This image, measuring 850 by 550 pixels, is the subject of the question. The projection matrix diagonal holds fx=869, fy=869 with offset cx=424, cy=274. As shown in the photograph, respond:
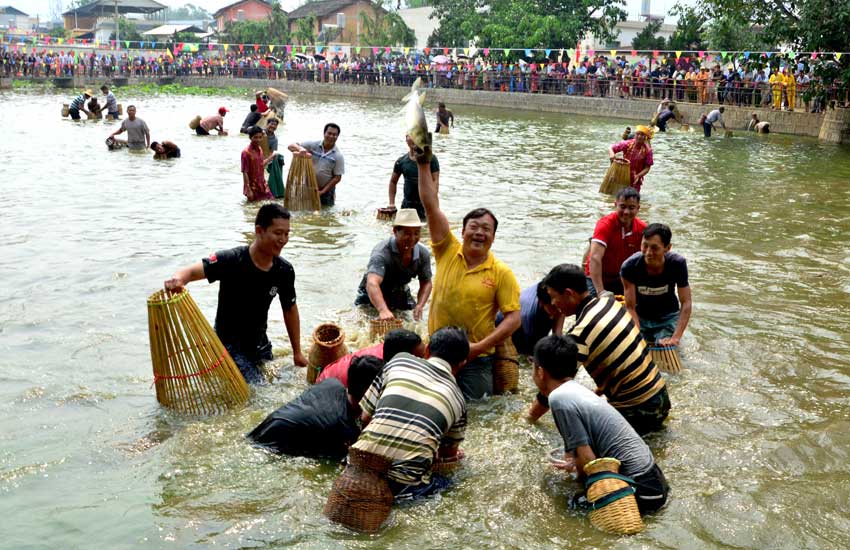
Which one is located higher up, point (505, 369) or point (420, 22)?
point (420, 22)

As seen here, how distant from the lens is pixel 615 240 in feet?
22.7

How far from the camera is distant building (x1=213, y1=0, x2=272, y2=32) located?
8525 cm

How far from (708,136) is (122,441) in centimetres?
2254

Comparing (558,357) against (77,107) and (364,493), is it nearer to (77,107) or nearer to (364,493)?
(364,493)

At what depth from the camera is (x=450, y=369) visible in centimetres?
451

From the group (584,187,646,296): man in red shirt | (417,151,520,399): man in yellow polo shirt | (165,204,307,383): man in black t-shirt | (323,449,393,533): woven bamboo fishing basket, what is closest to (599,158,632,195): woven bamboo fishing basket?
(584,187,646,296): man in red shirt

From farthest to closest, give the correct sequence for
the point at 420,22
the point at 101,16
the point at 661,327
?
the point at 101,16, the point at 420,22, the point at 661,327

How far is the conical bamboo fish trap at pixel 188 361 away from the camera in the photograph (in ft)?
16.5

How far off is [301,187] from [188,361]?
22.6 feet

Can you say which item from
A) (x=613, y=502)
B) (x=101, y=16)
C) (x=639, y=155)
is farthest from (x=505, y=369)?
(x=101, y=16)

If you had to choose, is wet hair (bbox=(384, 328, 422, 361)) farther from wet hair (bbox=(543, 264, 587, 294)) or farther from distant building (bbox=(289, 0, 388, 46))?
distant building (bbox=(289, 0, 388, 46))

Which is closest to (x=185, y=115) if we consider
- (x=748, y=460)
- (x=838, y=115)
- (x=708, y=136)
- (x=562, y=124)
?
(x=562, y=124)

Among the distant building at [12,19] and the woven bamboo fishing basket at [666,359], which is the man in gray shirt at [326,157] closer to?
the woven bamboo fishing basket at [666,359]

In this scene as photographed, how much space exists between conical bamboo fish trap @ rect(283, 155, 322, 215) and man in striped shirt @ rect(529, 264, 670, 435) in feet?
23.7
